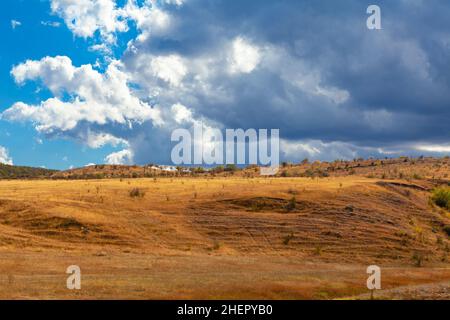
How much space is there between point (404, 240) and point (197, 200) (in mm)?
17714

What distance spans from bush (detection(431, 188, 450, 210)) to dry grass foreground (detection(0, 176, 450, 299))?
1.10 metres

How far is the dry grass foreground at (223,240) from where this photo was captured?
2664 cm

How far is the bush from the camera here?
5490 centimetres

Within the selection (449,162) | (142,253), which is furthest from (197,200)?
(449,162)

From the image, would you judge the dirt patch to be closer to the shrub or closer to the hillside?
the shrub

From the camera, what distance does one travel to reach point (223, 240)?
40969 millimetres

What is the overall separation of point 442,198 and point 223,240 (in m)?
26.4
